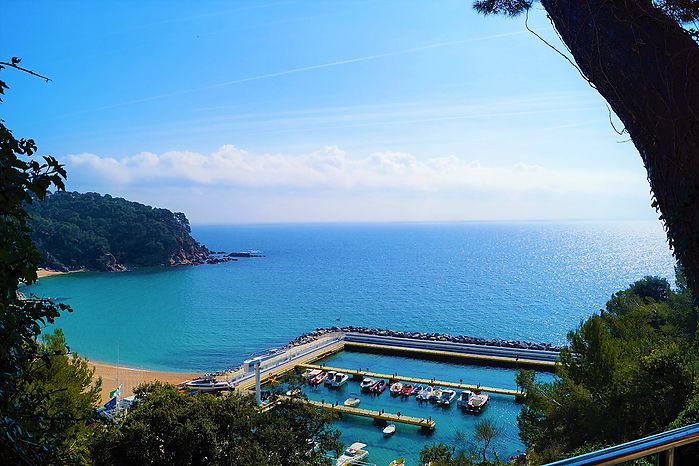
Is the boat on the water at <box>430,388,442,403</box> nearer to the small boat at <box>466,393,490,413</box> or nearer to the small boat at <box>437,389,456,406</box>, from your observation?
the small boat at <box>437,389,456,406</box>

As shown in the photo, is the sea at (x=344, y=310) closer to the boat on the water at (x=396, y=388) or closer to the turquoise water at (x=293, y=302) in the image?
the turquoise water at (x=293, y=302)

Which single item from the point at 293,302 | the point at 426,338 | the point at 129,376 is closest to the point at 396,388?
the point at 426,338

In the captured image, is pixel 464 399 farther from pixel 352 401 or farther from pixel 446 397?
pixel 352 401

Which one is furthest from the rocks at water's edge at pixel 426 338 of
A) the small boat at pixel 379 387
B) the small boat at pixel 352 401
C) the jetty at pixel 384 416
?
the jetty at pixel 384 416

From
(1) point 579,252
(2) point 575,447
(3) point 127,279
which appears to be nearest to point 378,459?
(2) point 575,447

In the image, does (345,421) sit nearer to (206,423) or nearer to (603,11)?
(206,423)

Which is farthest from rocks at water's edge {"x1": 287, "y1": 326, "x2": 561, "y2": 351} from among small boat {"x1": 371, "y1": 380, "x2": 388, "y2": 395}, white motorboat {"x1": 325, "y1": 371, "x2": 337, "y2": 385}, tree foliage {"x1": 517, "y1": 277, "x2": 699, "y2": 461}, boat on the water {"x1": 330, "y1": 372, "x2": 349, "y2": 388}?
tree foliage {"x1": 517, "y1": 277, "x2": 699, "y2": 461}

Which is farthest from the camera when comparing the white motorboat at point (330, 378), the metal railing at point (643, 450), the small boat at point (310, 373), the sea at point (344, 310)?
the sea at point (344, 310)
